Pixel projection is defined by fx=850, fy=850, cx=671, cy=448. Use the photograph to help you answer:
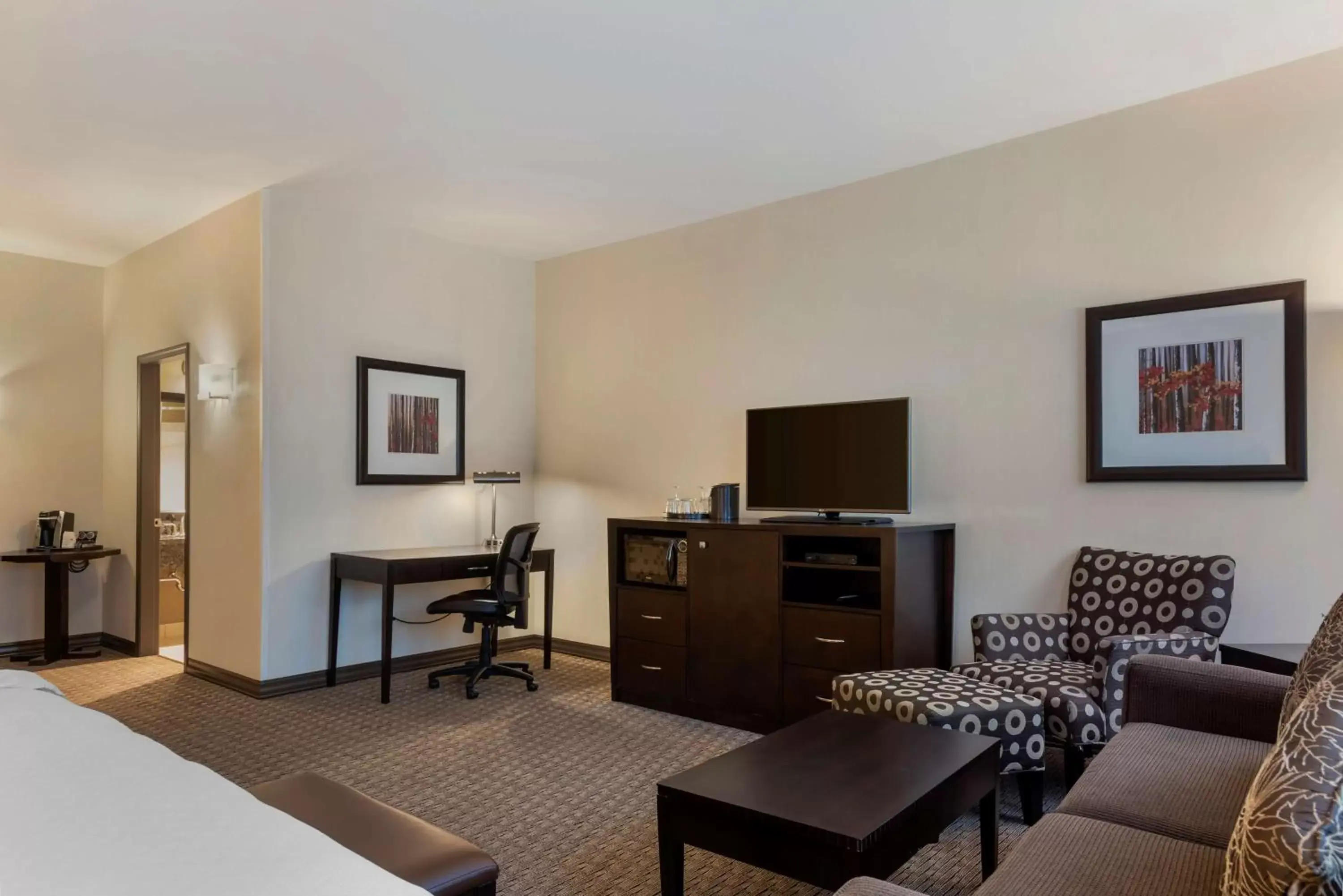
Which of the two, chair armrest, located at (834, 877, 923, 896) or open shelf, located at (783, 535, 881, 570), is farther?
open shelf, located at (783, 535, 881, 570)

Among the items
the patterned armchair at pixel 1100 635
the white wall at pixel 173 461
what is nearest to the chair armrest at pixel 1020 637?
the patterned armchair at pixel 1100 635

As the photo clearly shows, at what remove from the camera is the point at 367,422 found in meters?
5.09

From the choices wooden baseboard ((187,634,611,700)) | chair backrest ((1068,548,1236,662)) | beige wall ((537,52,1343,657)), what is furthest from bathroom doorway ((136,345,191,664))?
chair backrest ((1068,548,1236,662))

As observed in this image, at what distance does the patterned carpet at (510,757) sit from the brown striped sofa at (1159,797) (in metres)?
0.69

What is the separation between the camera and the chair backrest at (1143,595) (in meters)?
3.13

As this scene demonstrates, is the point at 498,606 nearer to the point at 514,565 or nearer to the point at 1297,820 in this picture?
the point at 514,565

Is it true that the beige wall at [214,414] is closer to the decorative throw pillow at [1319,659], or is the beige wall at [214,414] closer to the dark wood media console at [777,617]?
the dark wood media console at [777,617]

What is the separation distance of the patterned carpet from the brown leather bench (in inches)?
29.3

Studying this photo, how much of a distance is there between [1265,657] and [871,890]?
213cm

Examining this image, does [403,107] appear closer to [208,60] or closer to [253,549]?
[208,60]

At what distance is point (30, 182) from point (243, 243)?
1.02 meters

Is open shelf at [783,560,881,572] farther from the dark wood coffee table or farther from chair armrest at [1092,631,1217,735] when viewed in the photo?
the dark wood coffee table

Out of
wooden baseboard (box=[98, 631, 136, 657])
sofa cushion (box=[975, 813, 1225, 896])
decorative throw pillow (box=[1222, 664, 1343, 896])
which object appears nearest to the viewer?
decorative throw pillow (box=[1222, 664, 1343, 896])

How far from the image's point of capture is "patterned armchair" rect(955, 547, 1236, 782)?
9.20 feet
